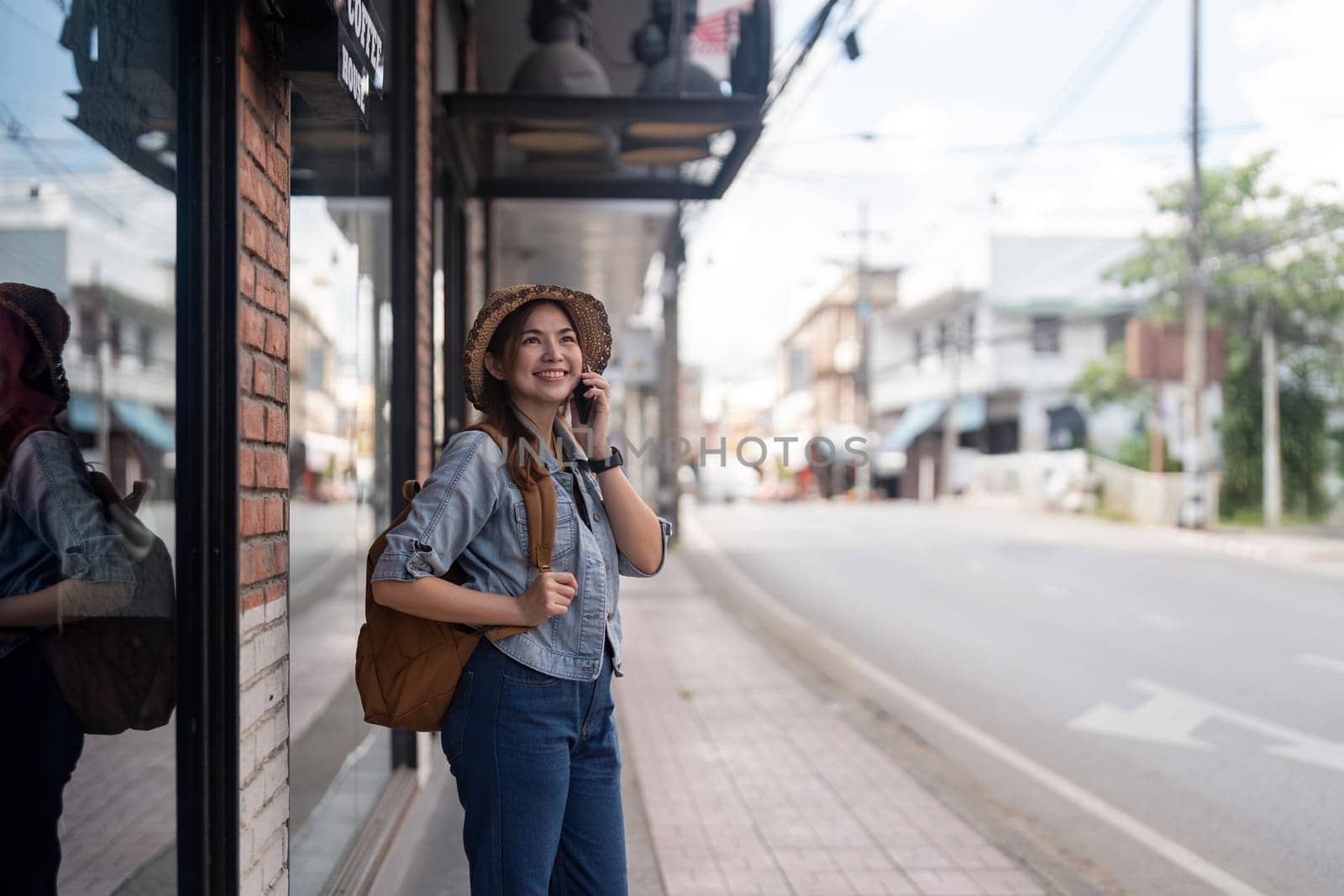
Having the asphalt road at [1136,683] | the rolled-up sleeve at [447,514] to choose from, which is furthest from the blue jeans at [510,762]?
the asphalt road at [1136,683]

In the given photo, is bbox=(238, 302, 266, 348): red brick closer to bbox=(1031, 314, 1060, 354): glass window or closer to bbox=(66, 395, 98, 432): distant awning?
bbox=(66, 395, 98, 432): distant awning

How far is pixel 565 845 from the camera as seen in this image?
2625 mm

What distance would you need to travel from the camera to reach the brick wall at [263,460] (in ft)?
7.95

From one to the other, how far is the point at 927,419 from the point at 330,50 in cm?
4729

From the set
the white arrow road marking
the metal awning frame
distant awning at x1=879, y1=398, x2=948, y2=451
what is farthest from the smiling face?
distant awning at x1=879, y1=398, x2=948, y2=451

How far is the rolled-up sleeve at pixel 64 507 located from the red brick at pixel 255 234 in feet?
1.81

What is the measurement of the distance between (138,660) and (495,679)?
2.19 feet

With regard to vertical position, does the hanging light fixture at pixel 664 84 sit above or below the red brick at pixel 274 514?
above

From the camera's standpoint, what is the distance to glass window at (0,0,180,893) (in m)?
2.04

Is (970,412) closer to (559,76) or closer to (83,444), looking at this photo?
(559,76)

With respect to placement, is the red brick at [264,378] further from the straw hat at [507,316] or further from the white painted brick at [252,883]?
the white painted brick at [252,883]

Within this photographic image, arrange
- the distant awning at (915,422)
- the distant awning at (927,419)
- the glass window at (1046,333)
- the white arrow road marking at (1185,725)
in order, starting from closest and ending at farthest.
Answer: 1. the white arrow road marking at (1185,725)
2. the glass window at (1046,333)
3. the distant awning at (927,419)
4. the distant awning at (915,422)

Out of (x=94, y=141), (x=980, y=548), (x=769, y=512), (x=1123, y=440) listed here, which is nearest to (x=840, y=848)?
(x=94, y=141)

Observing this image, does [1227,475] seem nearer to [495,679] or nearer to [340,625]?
[340,625]
